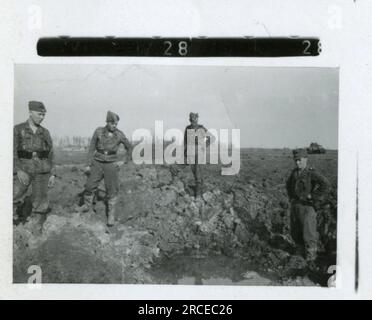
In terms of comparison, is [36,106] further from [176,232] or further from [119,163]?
[176,232]

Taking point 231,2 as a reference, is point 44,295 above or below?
below

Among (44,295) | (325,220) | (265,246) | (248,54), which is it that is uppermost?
(248,54)

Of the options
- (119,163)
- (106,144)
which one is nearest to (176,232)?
(119,163)

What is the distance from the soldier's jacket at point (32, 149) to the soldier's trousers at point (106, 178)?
0.31 m

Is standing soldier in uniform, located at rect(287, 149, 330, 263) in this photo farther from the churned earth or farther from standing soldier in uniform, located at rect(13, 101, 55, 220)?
standing soldier in uniform, located at rect(13, 101, 55, 220)

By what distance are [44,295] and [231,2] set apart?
2.66 meters

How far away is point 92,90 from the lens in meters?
3.21

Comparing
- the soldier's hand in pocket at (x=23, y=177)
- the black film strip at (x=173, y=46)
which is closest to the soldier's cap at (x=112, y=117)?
the black film strip at (x=173, y=46)

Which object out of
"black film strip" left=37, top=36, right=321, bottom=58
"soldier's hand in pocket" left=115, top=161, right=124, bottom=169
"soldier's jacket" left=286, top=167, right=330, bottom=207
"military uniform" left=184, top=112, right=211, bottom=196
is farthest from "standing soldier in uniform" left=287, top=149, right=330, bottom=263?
"soldier's hand in pocket" left=115, top=161, right=124, bottom=169

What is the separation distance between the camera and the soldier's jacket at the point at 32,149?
3.21 m

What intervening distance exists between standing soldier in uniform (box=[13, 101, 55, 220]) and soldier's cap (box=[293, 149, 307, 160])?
1.90 m

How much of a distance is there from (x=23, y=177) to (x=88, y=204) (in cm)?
54

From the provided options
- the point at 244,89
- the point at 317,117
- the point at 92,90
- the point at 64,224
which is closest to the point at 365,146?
the point at 317,117

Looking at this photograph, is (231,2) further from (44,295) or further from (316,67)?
(44,295)
